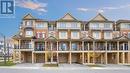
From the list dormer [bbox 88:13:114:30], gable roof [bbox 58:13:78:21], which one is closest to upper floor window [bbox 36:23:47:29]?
gable roof [bbox 58:13:78:21]

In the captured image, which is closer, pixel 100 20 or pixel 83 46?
pixel 83 46

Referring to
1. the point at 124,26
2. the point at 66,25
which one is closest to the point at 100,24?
the point at 124,26

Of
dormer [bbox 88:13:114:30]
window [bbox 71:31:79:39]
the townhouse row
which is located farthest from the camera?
dormer [bbox 88:13:114:30]

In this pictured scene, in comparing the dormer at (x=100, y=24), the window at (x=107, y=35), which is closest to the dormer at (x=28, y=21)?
the dormer at (x=100, y=24)

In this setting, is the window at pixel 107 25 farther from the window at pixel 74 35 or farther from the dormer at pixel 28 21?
the dormer at pixel 28 21

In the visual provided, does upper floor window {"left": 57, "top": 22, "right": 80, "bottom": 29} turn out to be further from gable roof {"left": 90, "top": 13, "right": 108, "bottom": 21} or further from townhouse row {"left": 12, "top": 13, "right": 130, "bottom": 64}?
gable roof {"left": 90, "top": 13, "right": 108, "bottom": 21}

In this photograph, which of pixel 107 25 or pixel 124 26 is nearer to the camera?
pixel 107 25

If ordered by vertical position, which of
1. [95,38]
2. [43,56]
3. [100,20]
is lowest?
[43,56]

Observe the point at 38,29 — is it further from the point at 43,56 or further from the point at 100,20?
the point at 100,20

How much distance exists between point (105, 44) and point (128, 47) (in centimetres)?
450

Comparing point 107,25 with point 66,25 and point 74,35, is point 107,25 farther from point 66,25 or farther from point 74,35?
point 66,25

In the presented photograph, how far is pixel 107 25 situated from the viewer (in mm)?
59469

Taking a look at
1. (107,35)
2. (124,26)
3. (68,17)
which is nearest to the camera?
(68,17)

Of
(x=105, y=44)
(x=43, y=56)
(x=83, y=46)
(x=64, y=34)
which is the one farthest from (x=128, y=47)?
(x=43, y=56)
